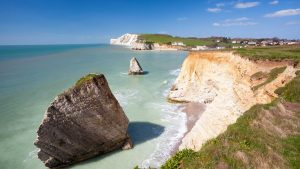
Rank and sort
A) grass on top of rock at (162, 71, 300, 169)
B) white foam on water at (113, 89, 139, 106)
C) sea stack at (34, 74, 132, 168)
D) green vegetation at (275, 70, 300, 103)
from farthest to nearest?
white foam on water at (113, 89, 139, 106)
sea stack at (34, 74, 132, 168)
green vegetation at (275, 70, 300, 103)
grass on top of rock at (162, 71, 300, 169)

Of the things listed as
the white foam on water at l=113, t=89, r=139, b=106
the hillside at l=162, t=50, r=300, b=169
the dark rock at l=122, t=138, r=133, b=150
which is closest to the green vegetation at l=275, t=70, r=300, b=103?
the hillside at l=162, t=50, r=300, b=169

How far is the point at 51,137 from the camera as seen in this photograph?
19.9 meters

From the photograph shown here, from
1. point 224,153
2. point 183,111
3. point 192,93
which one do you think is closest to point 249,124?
point 224,153

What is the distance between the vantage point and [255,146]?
12.5m

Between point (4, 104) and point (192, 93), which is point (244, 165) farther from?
point (4, 104)

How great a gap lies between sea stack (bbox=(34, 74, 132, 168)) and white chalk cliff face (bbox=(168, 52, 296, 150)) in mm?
7038

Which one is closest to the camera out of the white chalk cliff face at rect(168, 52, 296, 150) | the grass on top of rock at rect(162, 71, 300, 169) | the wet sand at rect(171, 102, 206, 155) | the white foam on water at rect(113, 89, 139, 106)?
the grass on top of rock at rect(162, 71, 300, 169)

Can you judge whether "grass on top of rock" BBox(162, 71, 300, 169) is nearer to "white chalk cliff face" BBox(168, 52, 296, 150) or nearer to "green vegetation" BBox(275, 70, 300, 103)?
"green vegetation" BBox(275, 70, 300, 103)

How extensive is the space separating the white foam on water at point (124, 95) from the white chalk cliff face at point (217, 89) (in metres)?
7.34

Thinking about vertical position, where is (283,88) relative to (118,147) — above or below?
above

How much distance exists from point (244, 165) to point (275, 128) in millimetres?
4137

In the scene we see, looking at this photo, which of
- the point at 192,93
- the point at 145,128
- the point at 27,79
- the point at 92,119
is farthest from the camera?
the point at 27,79

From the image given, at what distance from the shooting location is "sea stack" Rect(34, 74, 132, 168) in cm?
1978

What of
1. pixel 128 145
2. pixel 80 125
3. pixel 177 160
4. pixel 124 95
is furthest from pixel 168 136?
pixel 124 95
